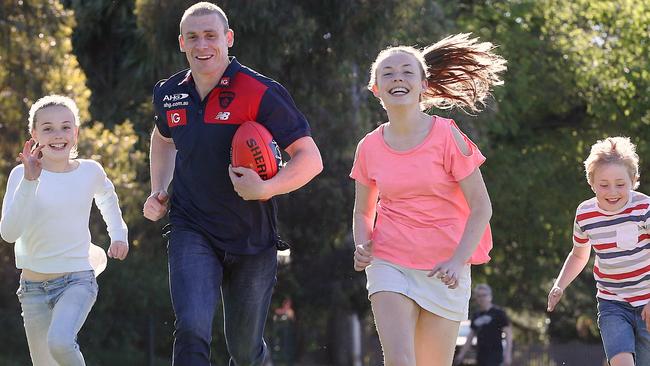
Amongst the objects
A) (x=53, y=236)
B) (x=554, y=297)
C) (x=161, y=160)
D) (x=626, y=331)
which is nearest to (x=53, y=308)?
(x=53, y=236)

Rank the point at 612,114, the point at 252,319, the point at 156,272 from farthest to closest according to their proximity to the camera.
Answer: the point at 612,114, the point at 156,272, the point at 252,319

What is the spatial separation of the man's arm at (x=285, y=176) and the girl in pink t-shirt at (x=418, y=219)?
1.19 ft

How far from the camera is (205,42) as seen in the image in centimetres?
671

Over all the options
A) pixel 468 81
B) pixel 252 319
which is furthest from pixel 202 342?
pixel 468 81

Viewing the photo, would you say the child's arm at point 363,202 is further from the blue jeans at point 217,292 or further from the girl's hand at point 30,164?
the girl's hand at point 30,164

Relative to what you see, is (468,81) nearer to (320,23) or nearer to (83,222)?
(83,222)

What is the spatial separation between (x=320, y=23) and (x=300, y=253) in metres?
5.02

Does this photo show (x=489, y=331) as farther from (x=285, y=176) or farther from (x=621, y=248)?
(x=285, y=176)

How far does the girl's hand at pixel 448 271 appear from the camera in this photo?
639 centimetres

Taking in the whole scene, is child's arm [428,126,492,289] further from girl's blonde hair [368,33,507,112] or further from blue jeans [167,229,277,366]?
blue jeans [167,229,277,366]

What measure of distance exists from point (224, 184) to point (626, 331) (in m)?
2.67

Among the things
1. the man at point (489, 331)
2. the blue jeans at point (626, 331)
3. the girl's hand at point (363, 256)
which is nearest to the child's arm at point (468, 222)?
the girl's hand at point (363, 256)

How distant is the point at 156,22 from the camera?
870 inches

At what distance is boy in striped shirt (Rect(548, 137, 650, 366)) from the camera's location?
7660 millimetres
